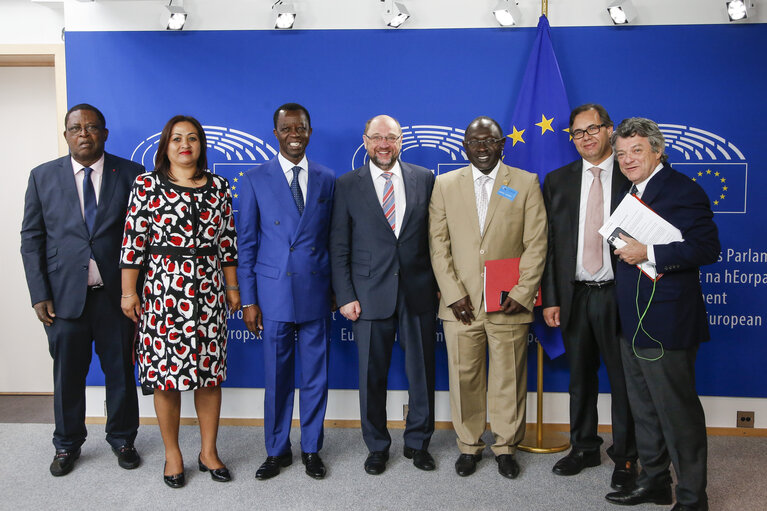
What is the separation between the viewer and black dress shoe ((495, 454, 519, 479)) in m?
3.06

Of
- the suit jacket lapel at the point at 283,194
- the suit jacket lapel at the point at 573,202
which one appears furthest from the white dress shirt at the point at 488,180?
the suit jacket lapel at the point at 283,194

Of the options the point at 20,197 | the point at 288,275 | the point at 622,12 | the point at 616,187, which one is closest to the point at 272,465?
the point at 288,275

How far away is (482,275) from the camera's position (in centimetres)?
306

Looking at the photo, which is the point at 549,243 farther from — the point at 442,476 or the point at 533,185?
the point at 442,476

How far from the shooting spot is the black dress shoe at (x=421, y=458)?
3.18 meters

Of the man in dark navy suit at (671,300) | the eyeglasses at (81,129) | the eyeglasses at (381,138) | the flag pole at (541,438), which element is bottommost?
the flag pole at (541,438)

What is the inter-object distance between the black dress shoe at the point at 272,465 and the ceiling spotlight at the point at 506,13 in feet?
9.83

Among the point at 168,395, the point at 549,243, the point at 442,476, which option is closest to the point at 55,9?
the point at 168,395

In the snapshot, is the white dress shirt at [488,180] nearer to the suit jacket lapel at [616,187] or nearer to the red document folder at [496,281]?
the red document folder at [496,281]

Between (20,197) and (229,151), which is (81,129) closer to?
(229,151)

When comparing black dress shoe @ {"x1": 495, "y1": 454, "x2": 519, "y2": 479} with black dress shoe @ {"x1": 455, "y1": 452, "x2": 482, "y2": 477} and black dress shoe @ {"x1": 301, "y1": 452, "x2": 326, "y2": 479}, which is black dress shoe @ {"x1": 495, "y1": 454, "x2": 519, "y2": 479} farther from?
black dress shoe @ {"x1": 301, "y1": 452, "x2": 326, "y2": 479}

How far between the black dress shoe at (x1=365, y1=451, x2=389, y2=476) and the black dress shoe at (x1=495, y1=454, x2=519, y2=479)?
631 mm

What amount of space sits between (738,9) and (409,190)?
2413mm

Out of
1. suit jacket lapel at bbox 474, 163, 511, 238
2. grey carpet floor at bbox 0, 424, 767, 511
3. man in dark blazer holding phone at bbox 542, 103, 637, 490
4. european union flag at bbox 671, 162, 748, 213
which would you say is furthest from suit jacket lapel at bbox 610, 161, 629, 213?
grey carpet floor at bbox 0, 424, 767, 511
